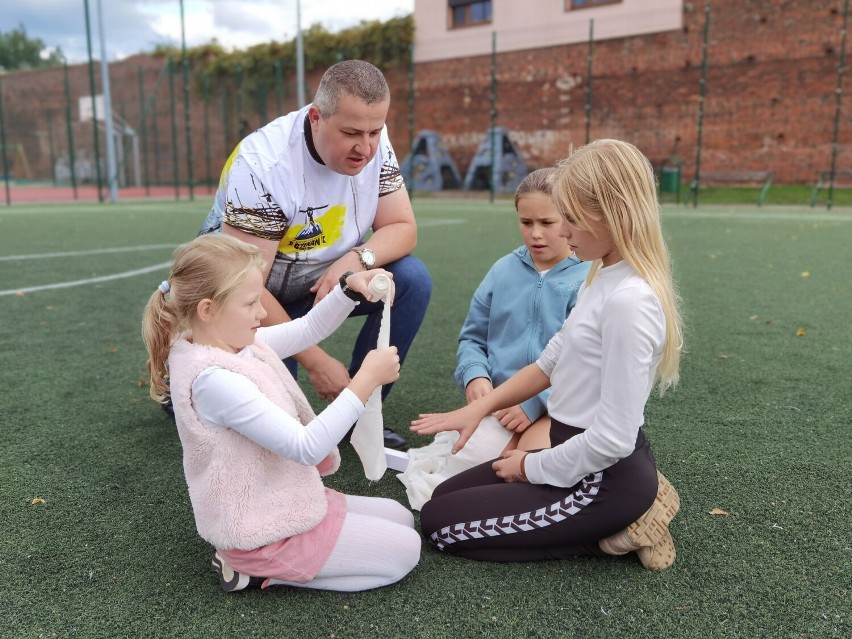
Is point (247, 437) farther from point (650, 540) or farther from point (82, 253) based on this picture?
point (82, 253)

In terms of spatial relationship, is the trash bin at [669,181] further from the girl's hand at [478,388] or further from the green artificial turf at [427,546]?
the girl's hand at [478,388]

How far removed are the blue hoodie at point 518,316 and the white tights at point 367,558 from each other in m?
0.77

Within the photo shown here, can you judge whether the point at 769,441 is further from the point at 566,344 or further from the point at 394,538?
the point at 394,538

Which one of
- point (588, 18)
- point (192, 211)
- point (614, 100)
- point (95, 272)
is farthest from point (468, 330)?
point (588, 18)

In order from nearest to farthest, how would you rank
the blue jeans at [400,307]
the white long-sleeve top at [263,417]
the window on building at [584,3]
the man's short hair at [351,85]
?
the white long-sleeve top at [263,417], the man's short hair at [351,85], the blue jeans at [400,307], the window on building at [584,3]

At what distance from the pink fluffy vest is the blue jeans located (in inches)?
43.9

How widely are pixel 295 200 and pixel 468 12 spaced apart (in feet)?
72.6

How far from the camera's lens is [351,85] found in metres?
2.36

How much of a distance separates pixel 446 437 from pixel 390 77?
887 inches

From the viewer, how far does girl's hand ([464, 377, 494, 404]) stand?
2.38 m

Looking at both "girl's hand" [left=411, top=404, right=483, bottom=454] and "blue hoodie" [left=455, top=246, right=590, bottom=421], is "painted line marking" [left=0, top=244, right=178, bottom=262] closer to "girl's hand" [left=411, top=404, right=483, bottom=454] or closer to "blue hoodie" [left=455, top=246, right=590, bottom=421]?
"blue hoodie" [left=455, top=246, right=590, bottom=421]

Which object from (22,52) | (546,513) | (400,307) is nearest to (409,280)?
(400,307)

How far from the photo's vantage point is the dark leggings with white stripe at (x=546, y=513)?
5.92 ft

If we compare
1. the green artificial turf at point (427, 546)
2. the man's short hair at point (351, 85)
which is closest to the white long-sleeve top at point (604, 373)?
the green artificial turf at point (427, 546)
